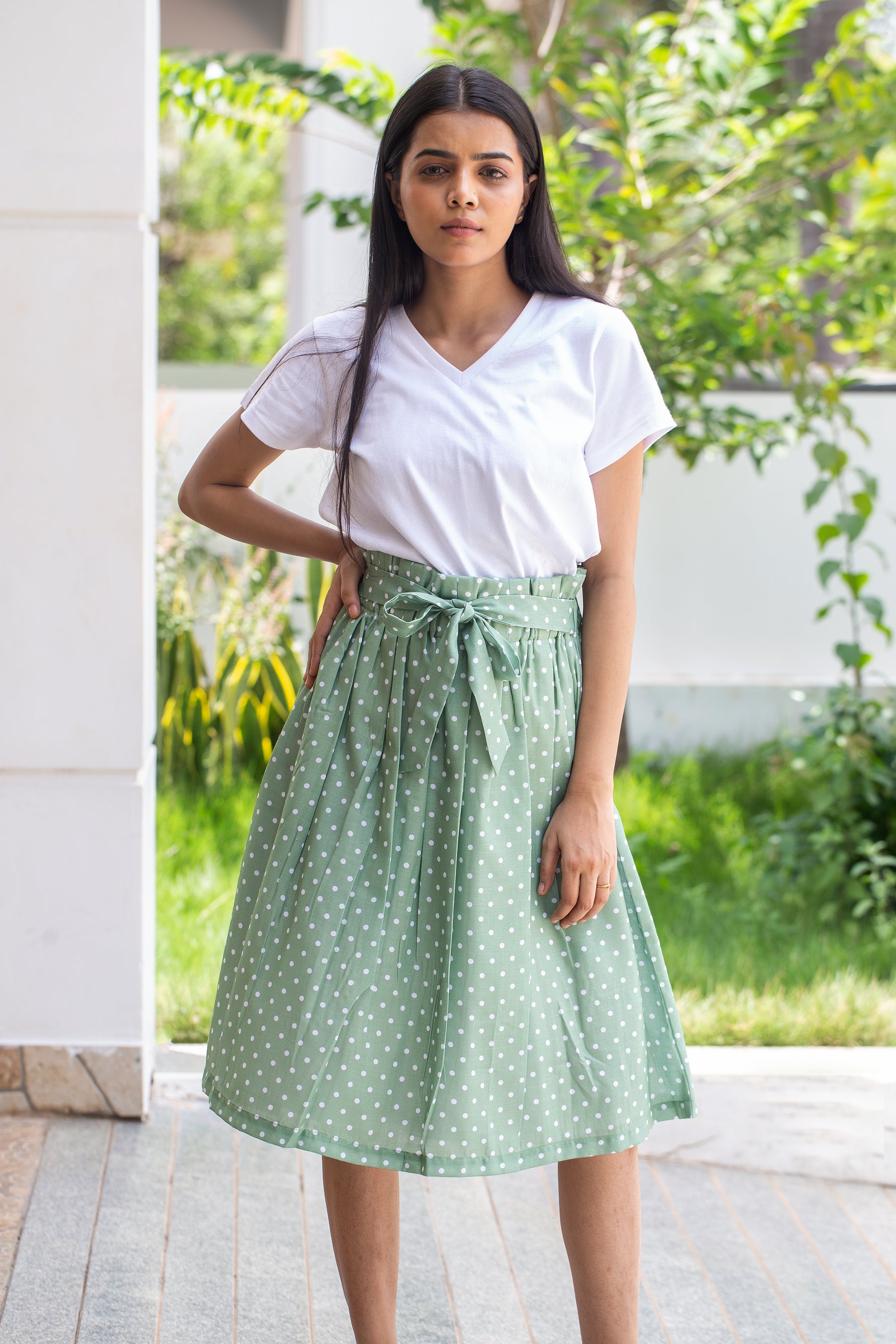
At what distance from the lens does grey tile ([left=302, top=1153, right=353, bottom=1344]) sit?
1.87 meters

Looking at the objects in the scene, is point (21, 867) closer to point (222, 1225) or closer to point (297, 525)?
point (222, 1225)

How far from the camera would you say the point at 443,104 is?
146 centimetres

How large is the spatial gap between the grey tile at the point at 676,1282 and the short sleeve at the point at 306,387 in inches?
54.6

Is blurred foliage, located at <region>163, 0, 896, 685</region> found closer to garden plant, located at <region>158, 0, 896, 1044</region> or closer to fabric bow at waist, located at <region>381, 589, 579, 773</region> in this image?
garden plant, located at <region>158, 0, 896, 1044</region>

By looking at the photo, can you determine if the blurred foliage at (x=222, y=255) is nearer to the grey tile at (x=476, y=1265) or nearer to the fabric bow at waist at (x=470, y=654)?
the grey tile at (x=476, y=1265)

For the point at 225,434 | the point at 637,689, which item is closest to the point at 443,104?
the point at 225,434

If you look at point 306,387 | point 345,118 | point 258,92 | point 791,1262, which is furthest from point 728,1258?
point 345,118

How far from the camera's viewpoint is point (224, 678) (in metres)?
4.06

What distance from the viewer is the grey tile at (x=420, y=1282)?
1.89 m

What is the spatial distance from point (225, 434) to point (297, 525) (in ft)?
0.51

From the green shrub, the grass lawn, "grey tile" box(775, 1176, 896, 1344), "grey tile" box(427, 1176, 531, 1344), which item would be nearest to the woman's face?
"grey tile" box(427, 1176, 531, 1344)

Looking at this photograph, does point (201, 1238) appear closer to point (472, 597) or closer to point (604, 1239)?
point (604, 1239)

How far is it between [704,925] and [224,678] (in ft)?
5.53

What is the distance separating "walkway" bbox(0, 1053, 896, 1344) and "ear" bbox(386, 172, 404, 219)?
1.54 metres
